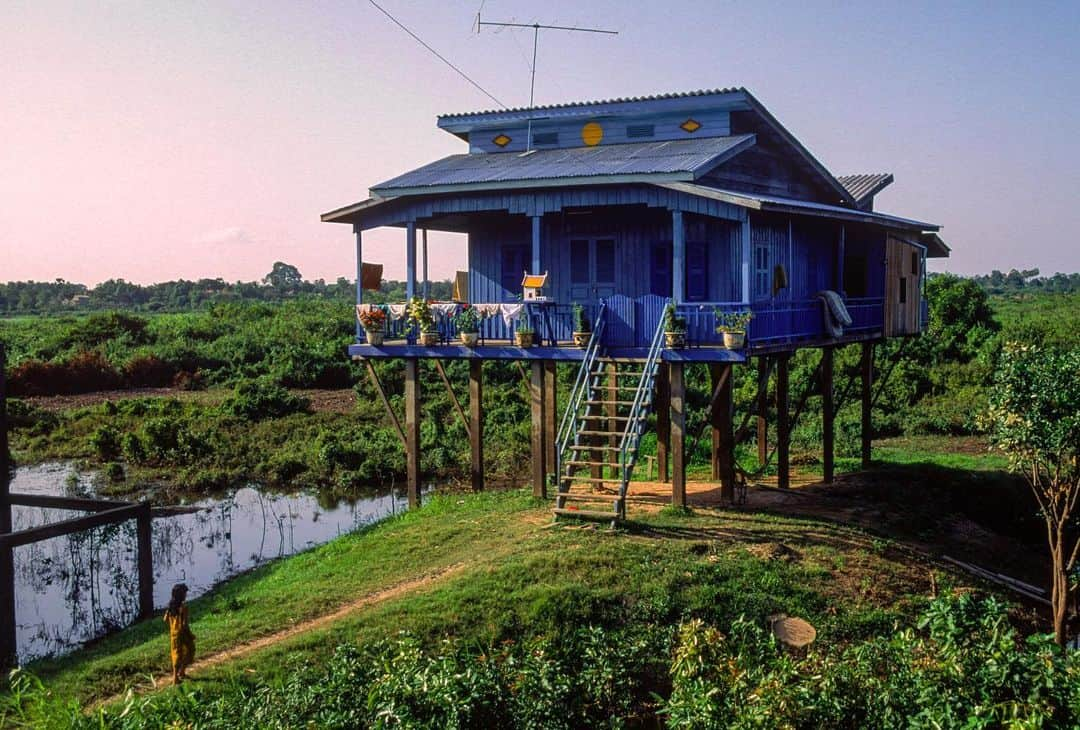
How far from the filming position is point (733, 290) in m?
19.6

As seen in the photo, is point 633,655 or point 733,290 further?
point 733,290

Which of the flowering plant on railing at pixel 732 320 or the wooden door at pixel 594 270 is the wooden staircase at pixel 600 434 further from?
A: the wooden door at pixel 594 270

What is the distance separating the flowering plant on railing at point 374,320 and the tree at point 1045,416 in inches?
418

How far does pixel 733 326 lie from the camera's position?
1703 cm

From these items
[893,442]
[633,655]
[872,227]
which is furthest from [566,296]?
[893,442]

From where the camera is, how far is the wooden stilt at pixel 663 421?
72.0ft

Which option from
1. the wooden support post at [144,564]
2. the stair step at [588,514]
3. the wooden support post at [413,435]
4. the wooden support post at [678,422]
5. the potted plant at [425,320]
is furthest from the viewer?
the wooden support post at [413,435]

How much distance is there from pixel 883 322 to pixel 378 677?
55.1 feet

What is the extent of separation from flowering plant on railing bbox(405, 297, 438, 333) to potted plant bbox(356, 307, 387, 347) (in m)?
0.66

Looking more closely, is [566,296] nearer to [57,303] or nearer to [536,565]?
[536,565]

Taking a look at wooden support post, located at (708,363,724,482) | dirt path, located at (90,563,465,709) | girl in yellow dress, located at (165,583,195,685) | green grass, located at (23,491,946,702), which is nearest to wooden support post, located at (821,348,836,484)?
wooden support post, located at (708,363,724,482)

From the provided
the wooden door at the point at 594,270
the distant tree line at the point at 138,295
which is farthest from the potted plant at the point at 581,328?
the distant tree line at the point at 138,295

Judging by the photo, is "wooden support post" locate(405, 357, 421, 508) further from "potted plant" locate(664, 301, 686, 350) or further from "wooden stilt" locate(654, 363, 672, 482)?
"potted plant" locate(664, 301, 686, 350)

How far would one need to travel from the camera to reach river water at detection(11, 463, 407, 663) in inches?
683
